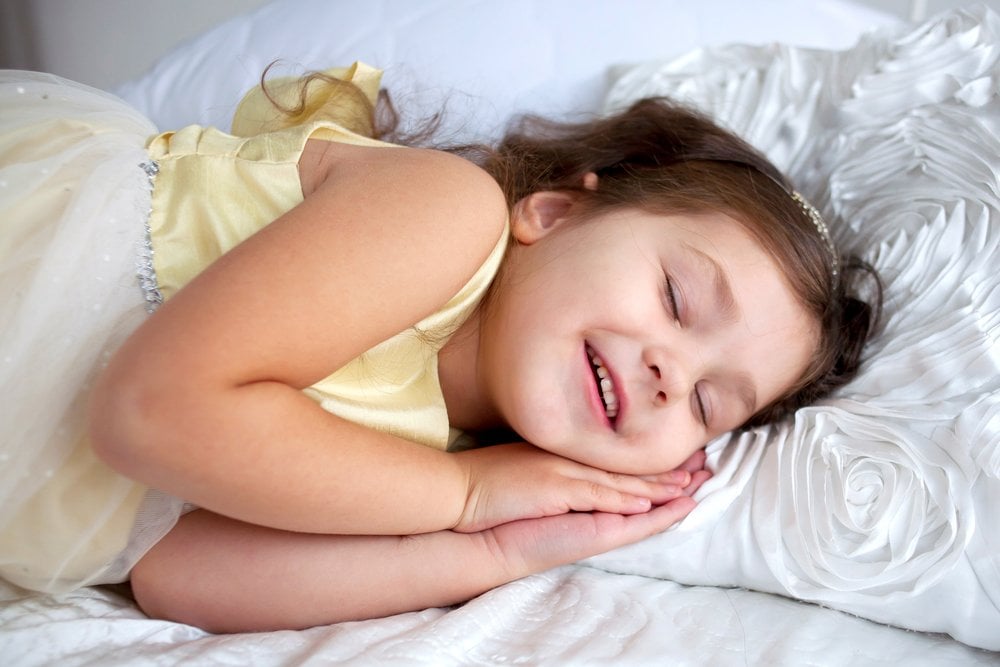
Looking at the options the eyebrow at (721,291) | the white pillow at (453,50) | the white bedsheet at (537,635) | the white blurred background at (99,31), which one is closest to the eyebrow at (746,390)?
the eyebrow at (721,291)

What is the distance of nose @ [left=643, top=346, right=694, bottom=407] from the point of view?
3.05 ft

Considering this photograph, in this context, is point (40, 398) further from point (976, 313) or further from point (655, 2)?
point (655, 2)

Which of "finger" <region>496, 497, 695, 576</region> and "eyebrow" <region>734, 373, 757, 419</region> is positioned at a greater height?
"eyebrow" <region>734, 373, 757, 419</region>

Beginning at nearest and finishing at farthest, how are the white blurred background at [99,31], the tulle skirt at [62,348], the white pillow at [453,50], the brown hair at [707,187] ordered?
the tulle skirt at [62,348] < the brown hair at [707,187] < the white pillow at [453,50] < the white blurred background at [99,31]

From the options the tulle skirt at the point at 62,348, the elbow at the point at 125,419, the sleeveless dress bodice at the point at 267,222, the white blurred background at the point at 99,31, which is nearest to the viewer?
Answer: the elbow at the point at 125,419

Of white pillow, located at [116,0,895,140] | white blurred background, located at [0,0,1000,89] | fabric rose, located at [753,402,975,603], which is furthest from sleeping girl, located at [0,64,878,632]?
white blurred background, located at [0,0,1000,89]

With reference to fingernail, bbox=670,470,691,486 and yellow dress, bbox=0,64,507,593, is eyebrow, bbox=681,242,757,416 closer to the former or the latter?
fingernail, bbox=670,470,691,486

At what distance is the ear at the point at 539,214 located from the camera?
1055mm

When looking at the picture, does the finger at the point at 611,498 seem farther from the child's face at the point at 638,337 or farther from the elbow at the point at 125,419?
the elbow at the point at 125,419

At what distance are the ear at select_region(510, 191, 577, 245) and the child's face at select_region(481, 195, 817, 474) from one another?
0.8 inches

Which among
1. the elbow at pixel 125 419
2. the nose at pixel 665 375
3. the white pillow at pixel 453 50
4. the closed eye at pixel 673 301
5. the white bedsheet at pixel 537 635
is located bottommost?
the white bedsheet at pixel 537 635

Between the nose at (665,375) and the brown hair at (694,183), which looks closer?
the nose at (665,375)

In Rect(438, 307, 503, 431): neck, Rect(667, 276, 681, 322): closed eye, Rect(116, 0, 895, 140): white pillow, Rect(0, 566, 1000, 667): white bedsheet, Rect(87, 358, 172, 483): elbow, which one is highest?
Rect(116, 0, 895, 140): white pillow


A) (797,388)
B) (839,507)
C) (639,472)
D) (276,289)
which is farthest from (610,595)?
(276,289)
